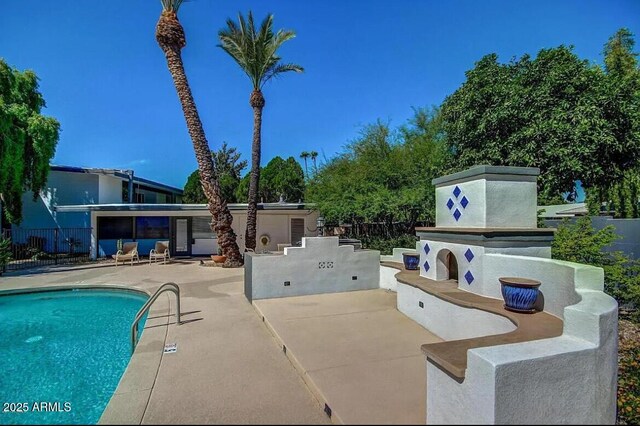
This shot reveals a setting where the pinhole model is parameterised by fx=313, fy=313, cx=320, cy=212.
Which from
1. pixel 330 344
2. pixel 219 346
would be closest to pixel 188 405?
pixel 219 346

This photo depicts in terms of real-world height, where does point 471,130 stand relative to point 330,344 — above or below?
above

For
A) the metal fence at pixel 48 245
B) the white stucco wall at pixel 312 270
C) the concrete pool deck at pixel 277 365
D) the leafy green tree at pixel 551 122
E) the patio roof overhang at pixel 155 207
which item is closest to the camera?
the concrete pool deck at pixel 277 365

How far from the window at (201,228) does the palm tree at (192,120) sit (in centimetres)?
473

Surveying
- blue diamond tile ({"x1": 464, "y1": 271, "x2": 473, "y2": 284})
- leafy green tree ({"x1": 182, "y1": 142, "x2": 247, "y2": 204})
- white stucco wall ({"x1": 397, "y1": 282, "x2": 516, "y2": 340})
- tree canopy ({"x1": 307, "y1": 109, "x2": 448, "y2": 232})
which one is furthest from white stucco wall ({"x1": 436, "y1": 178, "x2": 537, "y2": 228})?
leafy green tree ({"x1": 182, "y1": 142, "x2": 247, "y2": 204})

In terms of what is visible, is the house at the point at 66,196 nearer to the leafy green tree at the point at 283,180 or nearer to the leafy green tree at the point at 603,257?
the leafy green tree at the point at 283,180

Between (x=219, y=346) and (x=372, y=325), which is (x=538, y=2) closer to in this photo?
(x=372, y=325)

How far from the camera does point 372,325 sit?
235 inches

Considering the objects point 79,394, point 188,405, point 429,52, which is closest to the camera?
point 188,405

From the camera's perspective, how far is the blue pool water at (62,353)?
4.21 meters

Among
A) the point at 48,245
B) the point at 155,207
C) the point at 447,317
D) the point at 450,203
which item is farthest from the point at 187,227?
the point at 447,317

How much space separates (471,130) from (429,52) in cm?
596

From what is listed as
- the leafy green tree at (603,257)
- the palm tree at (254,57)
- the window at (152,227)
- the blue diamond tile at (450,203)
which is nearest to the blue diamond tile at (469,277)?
the blue diamond tile at (450,203)

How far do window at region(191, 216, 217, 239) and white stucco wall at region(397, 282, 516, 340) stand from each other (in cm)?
1358

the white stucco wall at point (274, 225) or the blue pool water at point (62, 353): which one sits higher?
the white stucco wall at point (274, 225)
